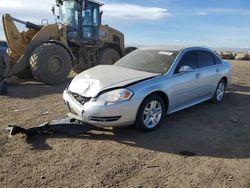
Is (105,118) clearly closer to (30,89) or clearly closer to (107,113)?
(107,113)

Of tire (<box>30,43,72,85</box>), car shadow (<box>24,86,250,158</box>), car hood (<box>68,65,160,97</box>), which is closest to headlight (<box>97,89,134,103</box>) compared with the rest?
car hood (<box>68,65,160,97</box>)

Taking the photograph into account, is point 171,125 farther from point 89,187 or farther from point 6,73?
point 6,73

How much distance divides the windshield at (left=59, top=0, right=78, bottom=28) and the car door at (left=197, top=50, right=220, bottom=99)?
7.11 m

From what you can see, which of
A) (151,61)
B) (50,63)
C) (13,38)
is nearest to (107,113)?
(151,61)

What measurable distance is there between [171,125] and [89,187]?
3010 millimetres

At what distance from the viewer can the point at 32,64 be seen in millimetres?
11672

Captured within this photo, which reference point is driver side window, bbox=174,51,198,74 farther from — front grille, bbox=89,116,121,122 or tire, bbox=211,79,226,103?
front grille, bbox=89,116,121,122

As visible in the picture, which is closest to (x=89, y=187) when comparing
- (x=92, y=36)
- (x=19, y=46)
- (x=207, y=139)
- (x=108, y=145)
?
(x=108, y=145)

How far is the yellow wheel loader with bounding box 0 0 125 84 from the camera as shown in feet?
39.0

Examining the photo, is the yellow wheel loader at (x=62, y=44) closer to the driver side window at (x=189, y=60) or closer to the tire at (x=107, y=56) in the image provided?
the tire at (x=107, y=56)

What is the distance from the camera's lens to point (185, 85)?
7074 mm

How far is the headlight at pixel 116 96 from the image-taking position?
18.9ft

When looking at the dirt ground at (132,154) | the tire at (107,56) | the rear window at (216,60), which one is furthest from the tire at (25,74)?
the rear window at (216,60)

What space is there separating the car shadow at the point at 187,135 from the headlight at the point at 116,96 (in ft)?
2.21
